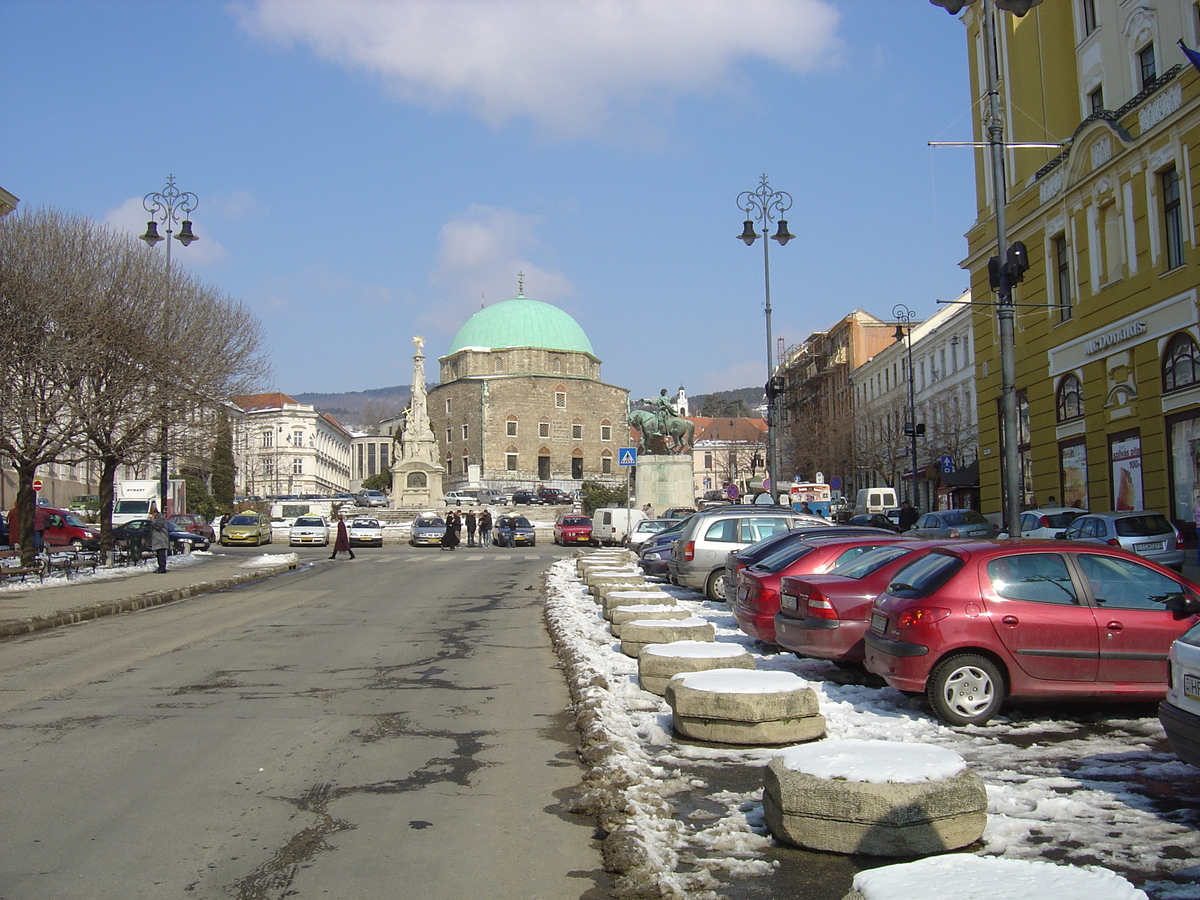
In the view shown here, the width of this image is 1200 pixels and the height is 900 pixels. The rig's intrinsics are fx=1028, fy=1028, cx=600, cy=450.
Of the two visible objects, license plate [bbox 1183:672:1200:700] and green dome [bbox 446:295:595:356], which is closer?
license plate [bbox 1183:672:1200:700]

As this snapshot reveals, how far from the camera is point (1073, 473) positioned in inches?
1077

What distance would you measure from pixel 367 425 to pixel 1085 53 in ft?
544

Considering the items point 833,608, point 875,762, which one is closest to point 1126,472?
point 833,608

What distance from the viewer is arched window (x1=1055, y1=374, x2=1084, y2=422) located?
26.9m

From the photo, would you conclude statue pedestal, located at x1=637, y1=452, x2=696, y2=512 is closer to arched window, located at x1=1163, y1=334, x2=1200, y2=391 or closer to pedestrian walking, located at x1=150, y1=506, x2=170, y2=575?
pedestrian walking, located at x1=150, y1=506, x2=170, y2=575

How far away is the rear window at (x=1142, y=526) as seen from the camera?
19.4 metres

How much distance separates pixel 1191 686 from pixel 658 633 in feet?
18.2

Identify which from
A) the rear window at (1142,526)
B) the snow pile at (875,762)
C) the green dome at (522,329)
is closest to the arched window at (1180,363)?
the rear window at (1142,526)

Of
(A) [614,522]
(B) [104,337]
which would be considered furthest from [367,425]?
(B) [104,337]

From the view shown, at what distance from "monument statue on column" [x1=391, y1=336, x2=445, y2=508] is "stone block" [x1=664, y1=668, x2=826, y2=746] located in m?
62.0

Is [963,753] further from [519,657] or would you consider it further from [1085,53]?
[1085,53]

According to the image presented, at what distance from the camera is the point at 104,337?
24.1 metres

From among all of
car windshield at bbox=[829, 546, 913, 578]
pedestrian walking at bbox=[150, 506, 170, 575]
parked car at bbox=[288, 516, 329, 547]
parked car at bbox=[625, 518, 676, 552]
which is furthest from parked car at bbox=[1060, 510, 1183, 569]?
parked car at bbox=[288, 516, 329, 547]

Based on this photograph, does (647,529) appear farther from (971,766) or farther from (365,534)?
(971,766)
